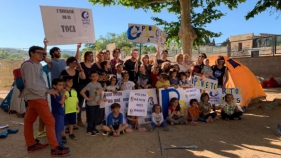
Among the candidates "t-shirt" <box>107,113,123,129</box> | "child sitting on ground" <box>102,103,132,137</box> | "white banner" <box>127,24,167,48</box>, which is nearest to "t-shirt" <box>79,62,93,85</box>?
"child sitting on ground" <box>102,103,132,137</box>

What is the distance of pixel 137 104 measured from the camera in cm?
571

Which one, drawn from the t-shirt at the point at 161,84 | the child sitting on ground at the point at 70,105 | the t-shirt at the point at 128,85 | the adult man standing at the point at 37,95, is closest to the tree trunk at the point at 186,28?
the t-shirt at the point at 161,84

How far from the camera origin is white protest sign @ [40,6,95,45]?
16.0ft

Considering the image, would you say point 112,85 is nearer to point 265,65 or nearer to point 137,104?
point 137,104

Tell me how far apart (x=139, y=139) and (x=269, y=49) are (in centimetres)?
1354

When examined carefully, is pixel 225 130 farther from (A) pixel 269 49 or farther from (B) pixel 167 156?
(A) pixel 269 49

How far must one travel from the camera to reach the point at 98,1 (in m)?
11.4

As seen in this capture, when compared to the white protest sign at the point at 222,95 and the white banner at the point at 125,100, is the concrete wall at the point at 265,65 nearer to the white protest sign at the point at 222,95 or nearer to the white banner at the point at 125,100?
the white protest sign at the point at 222,95

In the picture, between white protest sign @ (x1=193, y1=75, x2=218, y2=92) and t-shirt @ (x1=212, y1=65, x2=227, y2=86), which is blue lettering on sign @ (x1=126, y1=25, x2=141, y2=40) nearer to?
white protest sign @ (x1=193, y1=75, x2=218, y2=92)

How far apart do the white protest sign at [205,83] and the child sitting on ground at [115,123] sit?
253cm

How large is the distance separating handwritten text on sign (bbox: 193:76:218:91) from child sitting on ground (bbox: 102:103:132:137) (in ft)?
8.30

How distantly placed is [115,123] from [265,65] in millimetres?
12399

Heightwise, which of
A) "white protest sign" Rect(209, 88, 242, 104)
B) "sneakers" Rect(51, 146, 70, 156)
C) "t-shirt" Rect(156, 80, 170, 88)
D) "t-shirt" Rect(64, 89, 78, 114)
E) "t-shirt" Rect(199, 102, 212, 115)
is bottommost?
"sneakers" Rect(51, 146, 70, 156)

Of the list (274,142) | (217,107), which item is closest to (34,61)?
(274,142)
